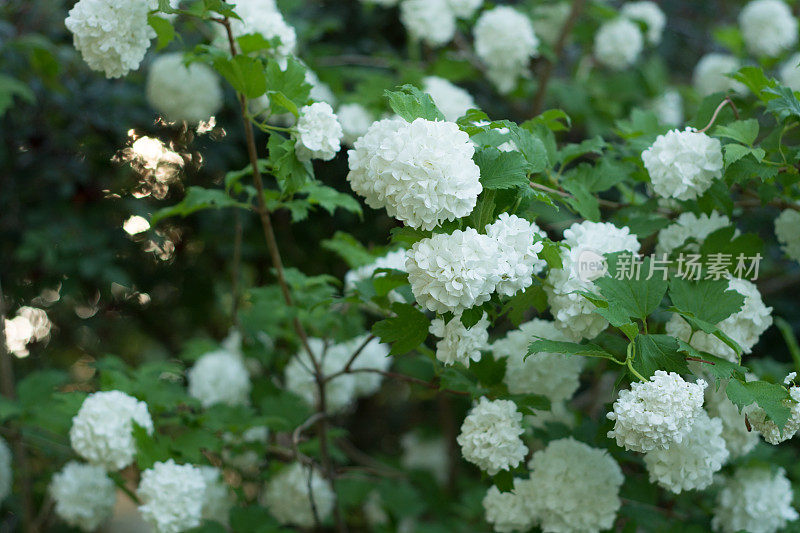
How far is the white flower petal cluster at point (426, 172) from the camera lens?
1.20 meters

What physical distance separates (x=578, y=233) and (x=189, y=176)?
6.68 ft

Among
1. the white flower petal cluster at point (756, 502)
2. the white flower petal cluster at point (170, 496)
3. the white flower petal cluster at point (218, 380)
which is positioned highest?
the white flower petal cluster at point (756, 502)

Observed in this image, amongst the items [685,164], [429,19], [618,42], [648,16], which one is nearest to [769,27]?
[648,16]

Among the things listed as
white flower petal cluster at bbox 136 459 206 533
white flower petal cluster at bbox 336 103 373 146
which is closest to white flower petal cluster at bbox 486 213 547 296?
white flower petal cluster at bbox 136 459 206 533

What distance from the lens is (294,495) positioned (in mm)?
2414

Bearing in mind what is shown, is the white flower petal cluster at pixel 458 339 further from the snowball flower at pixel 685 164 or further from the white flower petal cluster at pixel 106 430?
the white flower petal cluster at pixel 106 430

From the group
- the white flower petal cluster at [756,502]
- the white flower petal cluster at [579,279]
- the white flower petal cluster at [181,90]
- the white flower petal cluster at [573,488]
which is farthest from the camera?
the white flower petal cluster at [181,90]

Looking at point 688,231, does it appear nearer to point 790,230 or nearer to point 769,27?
point 790,230

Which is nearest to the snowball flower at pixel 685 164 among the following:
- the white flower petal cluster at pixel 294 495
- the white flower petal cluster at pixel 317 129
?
the white flower petal cluster at pixel 317 129

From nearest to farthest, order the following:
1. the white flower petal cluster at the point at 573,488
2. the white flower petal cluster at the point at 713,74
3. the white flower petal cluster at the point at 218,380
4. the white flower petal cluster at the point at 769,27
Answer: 1. the white flower petal cluster at the point at 573,488
2. the white flower petal cluster at the point at 218,380
3. the white flower petal cluster at the point at 769,27
4. the white flower petal cluster at the point at 713,74

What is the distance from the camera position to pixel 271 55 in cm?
183

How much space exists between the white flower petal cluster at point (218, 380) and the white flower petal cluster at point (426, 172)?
4.96 feet

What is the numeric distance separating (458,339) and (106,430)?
937 millimetres

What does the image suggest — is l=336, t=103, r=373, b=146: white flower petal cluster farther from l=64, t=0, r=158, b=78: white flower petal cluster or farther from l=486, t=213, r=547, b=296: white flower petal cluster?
l=486, t=213, r=547, b=296: white flower petal cluster
